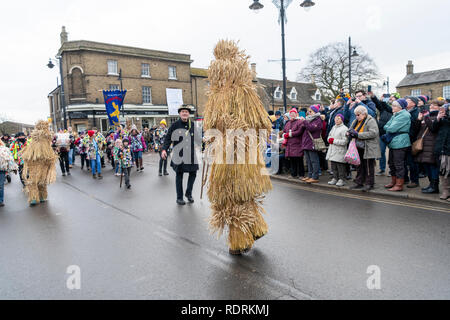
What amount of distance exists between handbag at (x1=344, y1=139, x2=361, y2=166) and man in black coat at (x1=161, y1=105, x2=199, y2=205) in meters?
3.51

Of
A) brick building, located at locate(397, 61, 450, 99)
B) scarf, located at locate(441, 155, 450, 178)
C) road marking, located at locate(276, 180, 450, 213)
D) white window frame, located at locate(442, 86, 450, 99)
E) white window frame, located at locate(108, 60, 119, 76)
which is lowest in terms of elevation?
road marking, located at locate(276, 180, 450, 213)

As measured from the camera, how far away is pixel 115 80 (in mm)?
33625

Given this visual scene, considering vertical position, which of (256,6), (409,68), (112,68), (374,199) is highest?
(409,68)

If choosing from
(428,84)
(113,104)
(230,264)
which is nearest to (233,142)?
(230,264)

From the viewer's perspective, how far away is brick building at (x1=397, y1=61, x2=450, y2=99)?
39591 millimetres

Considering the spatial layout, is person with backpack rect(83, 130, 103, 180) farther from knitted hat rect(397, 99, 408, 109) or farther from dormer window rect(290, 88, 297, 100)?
dormer window rect(290, 88, 297, 100)

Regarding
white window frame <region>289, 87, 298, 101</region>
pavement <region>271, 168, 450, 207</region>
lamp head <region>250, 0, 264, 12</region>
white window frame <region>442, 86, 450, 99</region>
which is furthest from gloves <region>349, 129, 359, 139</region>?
white window frame <region>289, 87, 298, 101</region>

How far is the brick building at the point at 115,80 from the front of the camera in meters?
31.7

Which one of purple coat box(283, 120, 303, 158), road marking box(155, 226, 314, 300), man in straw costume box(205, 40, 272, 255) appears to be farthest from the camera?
purple coat box(283, 120, 303, 158)

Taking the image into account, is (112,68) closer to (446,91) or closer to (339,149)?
(339,149)

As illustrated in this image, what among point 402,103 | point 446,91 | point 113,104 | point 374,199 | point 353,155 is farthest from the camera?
point 446,91

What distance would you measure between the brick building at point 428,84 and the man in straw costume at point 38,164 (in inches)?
1772

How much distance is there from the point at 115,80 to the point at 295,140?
29970 millimetres

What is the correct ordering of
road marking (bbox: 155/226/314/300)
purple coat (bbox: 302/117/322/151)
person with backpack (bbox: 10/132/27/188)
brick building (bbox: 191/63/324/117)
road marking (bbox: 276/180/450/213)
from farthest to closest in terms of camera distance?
1. brick building (bbox: 191/63/324/117)
2. person with backpack (bbox: 10/132/27/188)
3. purple coat (bbox: 302/117/322/151)
4. road marking (bbox: 276/180/450/213)
5. road marking (bbox: 155/226/314/300)
